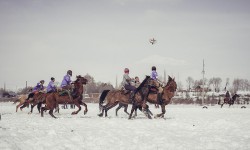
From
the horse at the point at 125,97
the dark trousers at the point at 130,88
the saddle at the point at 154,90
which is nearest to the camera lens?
the horse at the point at 125,97

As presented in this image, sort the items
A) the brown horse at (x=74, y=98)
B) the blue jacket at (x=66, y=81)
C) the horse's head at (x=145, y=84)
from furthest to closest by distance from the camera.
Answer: the blue jacket at (x=66, y=81) → the brown horse at (x=74, y=98) → the horse's head at (x=145, y=84)

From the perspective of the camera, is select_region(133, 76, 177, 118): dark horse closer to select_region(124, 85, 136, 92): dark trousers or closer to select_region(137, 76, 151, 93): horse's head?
select_region(137, 76, 151, 93): horse's head

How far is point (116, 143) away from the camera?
7.55 metres

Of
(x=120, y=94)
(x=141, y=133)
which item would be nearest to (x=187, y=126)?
(x=141, y=133)

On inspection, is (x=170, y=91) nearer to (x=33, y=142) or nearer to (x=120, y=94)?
(x=120, y=94)

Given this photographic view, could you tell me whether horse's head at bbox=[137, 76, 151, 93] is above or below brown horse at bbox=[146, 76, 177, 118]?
above

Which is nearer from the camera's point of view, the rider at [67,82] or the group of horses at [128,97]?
the group of horses at [128,97]

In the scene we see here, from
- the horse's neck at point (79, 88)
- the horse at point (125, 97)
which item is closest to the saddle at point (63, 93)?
the horse's neck at point (79, 88)

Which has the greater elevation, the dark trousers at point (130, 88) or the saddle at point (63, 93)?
the dark trousers at point (130, 88)

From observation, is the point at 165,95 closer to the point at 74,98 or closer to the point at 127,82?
the point at 127,82

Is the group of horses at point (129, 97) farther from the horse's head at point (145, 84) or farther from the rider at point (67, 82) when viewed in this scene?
the rider at point (67, 82)

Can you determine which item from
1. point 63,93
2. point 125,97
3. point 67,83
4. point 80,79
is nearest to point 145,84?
point 125,97

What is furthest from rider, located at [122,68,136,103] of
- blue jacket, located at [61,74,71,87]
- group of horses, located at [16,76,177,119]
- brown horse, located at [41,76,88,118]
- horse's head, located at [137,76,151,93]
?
blue jacket, located at [61,74,71,87]

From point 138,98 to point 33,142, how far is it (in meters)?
8.56
